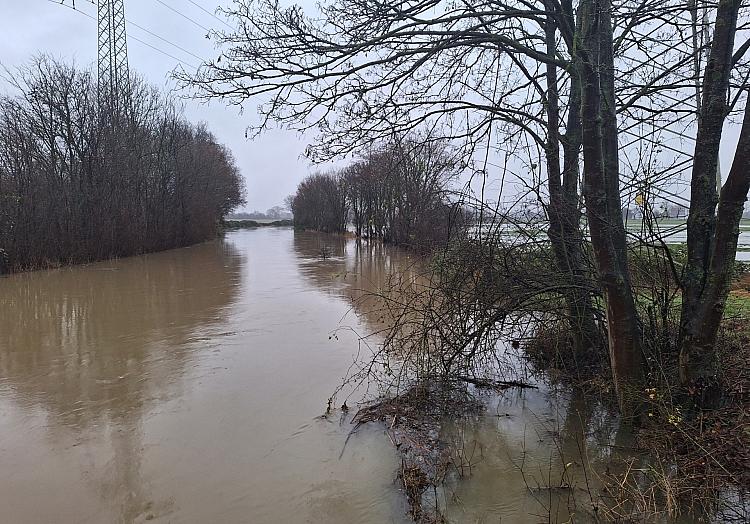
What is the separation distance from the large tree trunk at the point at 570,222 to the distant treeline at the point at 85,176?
17802 millimetres

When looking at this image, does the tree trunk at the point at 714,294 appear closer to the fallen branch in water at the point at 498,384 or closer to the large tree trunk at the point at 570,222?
the large tree trunk at the point at 570,222

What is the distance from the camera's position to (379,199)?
111ft

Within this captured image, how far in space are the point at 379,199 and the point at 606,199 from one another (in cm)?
3017

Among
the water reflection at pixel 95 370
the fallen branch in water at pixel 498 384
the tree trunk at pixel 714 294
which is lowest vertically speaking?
the water reflection at pixel 95 370

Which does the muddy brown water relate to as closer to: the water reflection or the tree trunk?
the water reflection

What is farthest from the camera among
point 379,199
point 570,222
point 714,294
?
point 379,199

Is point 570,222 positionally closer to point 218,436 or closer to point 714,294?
point 714,294

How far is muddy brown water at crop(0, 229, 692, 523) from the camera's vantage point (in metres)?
3.32

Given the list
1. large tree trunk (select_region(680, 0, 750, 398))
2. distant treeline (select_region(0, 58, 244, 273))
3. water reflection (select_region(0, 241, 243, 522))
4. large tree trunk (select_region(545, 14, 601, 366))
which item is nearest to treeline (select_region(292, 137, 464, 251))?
large tree trunk (select_region(545, 14, 601, 366))

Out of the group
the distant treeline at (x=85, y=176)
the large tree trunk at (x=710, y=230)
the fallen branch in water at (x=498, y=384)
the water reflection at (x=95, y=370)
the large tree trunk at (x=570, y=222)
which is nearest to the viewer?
the large tree trunk at (x=710, y=230)

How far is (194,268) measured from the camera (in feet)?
64.4

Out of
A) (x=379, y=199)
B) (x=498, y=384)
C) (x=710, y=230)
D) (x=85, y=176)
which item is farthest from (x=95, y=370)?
(x=379, y=199)

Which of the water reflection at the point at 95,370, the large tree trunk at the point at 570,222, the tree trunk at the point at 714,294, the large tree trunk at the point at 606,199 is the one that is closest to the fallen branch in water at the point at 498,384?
the large tree trunk at the point at 570,222

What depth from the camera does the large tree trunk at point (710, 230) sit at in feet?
11.8
